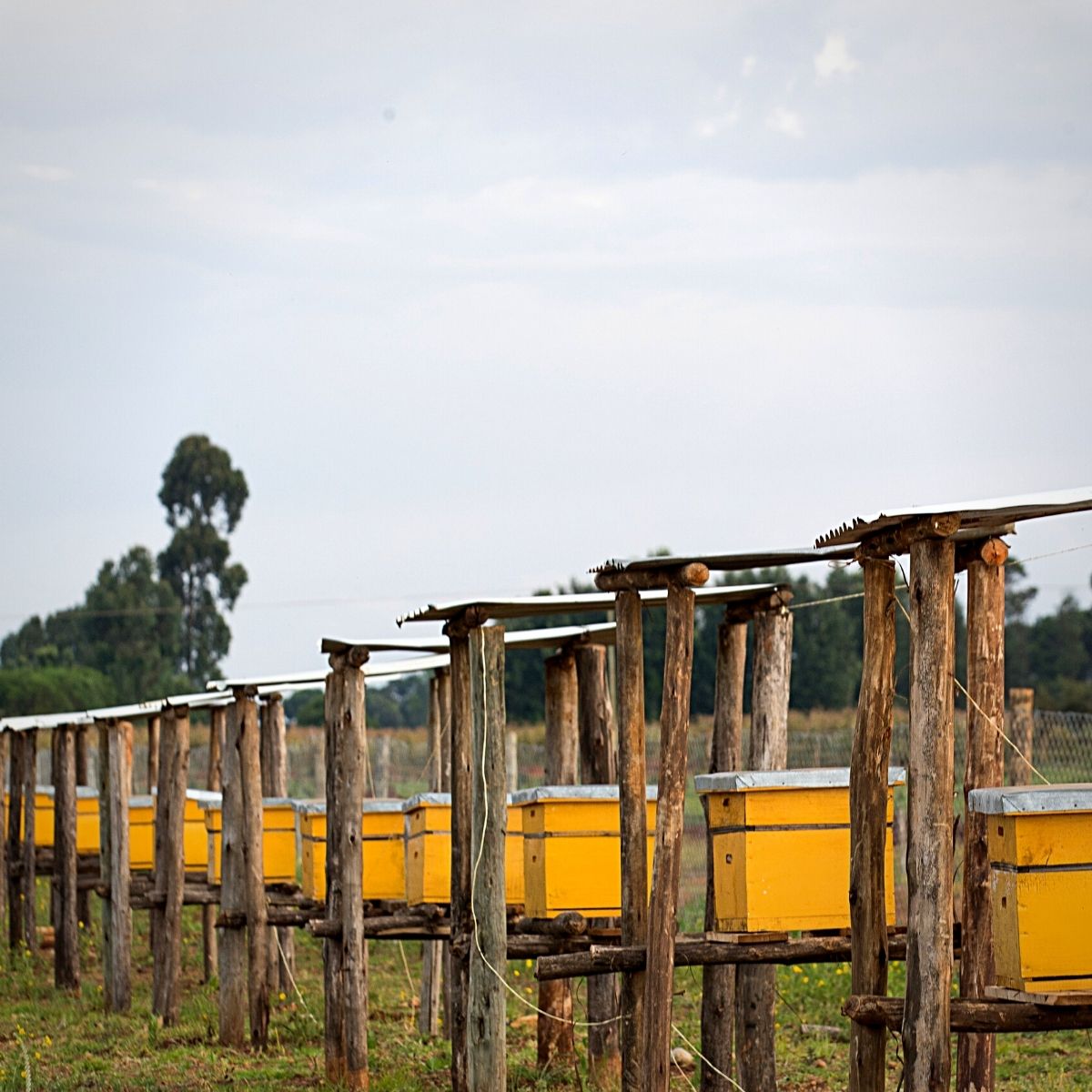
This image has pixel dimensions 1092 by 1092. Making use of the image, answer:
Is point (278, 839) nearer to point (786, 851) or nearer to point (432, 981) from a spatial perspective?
point (432, 981)

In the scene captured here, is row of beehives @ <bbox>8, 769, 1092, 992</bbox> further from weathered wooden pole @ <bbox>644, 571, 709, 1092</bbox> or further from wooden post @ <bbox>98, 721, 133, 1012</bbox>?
wooden post @ <bbox>98, 721, 133, 1012</bbox>

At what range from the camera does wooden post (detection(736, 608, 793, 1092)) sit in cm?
925

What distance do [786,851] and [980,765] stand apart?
3.37 feet

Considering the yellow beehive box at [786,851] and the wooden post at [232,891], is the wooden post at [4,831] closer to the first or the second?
the wooden post at [232,891]

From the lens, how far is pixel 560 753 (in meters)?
11.5

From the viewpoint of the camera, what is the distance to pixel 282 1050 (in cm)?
1252

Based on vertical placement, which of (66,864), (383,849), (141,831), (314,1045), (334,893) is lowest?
(314,1045)

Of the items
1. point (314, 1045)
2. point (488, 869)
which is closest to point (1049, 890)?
point (488, 869)

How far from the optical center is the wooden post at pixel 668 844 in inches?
313

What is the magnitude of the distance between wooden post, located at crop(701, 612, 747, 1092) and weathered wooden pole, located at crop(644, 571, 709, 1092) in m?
0.94

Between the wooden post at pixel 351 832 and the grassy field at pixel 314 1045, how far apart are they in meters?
0.60

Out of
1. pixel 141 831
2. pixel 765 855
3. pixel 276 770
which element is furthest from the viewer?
pixel 141 831

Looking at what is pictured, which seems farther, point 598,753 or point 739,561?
point 598,753

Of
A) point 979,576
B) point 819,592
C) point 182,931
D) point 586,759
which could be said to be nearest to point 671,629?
point 979,576
